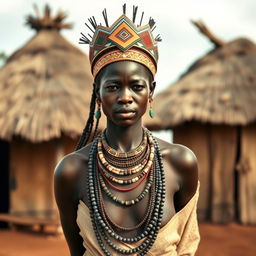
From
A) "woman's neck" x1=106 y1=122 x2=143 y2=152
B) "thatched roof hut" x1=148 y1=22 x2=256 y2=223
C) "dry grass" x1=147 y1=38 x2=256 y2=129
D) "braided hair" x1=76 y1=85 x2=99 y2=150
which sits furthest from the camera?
"thatched roof hut" x1=148 y1=22 x2=256 y2=223

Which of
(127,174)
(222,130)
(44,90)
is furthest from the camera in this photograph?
(222,130)

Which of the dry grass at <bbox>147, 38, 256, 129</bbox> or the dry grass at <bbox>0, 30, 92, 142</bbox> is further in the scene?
the dry grass at <bbox>147, 38, 256, 129</bbox>

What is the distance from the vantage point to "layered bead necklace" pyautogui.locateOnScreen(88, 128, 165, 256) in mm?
2057

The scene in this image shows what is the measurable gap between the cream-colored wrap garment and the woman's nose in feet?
1.53

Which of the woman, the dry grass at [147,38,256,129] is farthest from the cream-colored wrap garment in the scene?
the dry grass at [147,38,256,129]

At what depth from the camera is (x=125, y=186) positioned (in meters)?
2.10

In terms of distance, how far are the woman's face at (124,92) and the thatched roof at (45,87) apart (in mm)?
7407

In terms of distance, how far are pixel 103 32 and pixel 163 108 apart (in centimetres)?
1056

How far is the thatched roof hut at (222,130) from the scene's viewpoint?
11.7 m

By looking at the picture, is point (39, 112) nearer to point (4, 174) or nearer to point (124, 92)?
point (4, 174)

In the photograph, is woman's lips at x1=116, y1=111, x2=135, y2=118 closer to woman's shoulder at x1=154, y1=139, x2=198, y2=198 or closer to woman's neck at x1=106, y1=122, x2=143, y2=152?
woman's neck at x1=106, y1=122, x2=143, y2=152

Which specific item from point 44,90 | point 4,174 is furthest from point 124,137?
point 4,174

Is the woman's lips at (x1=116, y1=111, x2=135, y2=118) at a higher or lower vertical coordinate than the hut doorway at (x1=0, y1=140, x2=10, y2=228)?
higher

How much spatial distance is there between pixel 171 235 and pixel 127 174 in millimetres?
302
